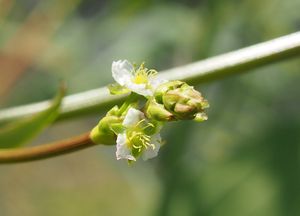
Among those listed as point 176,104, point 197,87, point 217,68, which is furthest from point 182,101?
point 197,87

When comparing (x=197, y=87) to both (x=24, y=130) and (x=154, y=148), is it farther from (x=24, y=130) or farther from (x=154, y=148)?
(x=154, y=148)

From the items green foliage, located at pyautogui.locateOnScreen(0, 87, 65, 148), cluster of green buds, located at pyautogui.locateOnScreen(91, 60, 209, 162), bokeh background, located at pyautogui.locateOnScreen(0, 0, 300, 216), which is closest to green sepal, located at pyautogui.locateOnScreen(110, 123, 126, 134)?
cluster of green buds, located at pyautogui.locateOnScreen(91, 60, 209, 162)

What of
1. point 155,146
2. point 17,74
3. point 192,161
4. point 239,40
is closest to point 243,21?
point 239,40

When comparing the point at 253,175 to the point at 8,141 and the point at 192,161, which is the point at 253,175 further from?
the point at 8,141

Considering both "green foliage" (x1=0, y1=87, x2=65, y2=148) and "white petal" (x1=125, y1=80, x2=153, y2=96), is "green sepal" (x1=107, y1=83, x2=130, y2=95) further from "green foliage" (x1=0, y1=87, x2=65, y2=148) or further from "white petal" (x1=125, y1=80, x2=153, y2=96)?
"green foliage" (x1=0, y1=87, x2=65, y2=148)

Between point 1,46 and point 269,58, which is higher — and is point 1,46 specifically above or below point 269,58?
above
